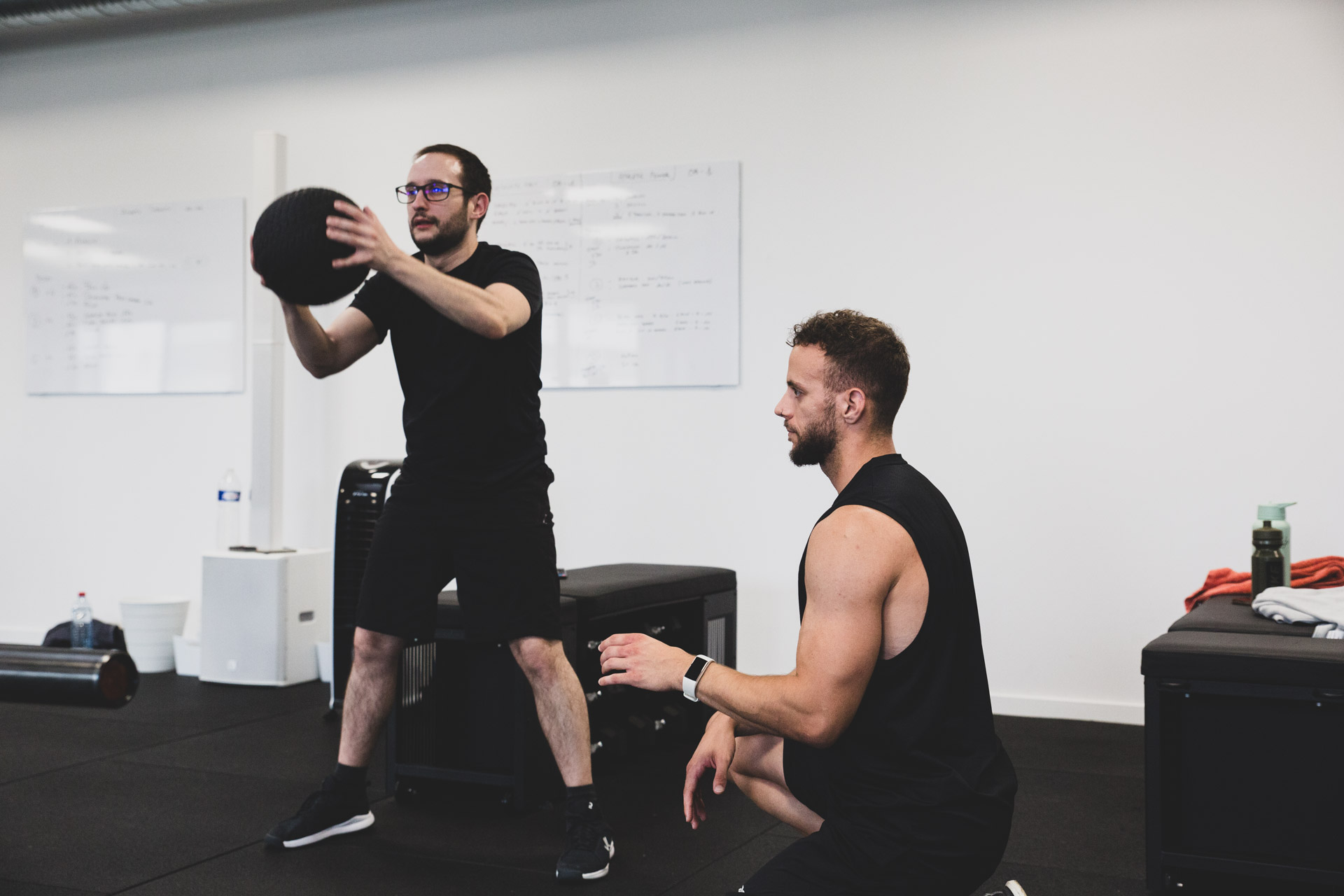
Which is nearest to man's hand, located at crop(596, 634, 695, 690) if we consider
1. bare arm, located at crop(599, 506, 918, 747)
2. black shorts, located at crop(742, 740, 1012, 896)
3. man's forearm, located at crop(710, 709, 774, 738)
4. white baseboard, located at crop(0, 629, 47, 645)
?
bare arm, located at crop(599, 506, 918, 747)

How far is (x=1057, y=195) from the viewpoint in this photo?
3.79 m

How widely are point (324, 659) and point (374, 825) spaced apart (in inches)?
73.5

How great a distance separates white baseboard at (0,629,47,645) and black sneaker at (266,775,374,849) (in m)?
3.20

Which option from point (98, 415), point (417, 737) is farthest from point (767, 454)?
point (98, 415)

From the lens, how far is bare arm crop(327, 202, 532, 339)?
195 cm

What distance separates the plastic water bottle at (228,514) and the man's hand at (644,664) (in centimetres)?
346

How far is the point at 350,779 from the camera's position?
2.46 metres

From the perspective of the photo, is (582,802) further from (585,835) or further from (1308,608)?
(1308,608)

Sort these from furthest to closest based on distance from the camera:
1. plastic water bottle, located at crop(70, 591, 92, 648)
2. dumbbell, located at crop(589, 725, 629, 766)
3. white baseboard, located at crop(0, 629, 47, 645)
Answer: white baseboard, located at crop(0, 629, 47, 645), plastic water bottle, located at crop(70, 591, 92, 648), dumbbell, located at crop(589, 725, 629, 766)

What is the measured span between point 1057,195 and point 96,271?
4001 millimetres

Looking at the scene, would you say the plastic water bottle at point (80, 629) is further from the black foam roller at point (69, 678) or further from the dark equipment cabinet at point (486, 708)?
the black foam roller at point (69, 678)

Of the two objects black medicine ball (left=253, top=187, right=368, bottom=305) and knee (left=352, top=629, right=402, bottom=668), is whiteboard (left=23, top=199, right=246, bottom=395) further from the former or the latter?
black medicine ball (left=253, top=187, right=368, bottom=305)

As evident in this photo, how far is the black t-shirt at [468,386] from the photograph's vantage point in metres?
2.39

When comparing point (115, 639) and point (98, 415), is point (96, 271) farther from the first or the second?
point (115, 639)
